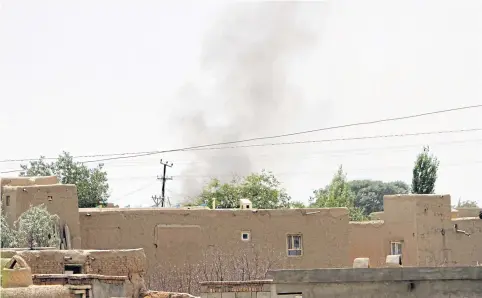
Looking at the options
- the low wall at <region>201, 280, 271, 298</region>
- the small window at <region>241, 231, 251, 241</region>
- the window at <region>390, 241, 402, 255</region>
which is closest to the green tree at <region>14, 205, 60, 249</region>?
the small window at <region>241, 231, 251, 241</region>

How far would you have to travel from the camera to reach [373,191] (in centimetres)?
12194

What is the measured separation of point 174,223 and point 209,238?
4.27 feet

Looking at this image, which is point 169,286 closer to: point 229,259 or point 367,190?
point 229,259

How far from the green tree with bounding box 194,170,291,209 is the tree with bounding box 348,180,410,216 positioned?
4739 centimetres

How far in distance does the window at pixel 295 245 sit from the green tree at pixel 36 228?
806cm

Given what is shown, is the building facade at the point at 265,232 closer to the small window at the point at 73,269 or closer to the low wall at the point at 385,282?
the small window at the point at 73,269

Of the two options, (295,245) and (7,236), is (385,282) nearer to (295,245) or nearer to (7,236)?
(7,236)

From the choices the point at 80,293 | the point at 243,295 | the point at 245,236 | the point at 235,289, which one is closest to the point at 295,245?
the point at 245,236

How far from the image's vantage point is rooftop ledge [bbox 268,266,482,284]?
90.0 feet

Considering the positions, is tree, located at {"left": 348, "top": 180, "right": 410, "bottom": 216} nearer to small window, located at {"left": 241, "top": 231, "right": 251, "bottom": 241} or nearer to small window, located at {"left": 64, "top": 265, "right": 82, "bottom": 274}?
small window, located at {"left": 241, "top": 231, "right": 251, "bottom": 241}

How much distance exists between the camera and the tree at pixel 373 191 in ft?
380

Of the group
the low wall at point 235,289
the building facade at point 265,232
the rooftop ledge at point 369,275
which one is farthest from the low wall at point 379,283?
the building facade at point 265,232

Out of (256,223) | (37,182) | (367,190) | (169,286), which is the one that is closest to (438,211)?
(256,223)

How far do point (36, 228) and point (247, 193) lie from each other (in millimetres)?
23443
